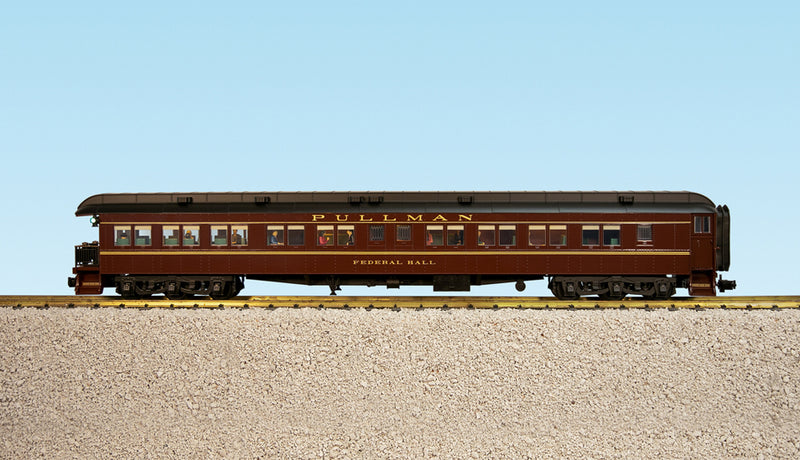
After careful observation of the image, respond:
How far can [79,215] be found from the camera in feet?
68.3

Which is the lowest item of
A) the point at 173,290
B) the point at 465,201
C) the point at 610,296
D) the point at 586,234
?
the point at 610,296

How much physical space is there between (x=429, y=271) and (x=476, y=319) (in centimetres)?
394

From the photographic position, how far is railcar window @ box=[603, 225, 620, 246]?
19531 mm

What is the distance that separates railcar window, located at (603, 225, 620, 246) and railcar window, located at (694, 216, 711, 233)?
2.52m

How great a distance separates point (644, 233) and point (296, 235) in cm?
1056

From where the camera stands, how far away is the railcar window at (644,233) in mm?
19594

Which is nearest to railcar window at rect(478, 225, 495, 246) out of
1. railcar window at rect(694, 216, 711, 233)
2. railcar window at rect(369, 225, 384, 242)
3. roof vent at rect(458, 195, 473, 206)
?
roof vent at rect(458, 195, 473, 206)

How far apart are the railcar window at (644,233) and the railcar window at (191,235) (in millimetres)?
13425

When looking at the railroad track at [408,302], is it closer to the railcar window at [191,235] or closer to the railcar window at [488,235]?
the railcar window at [488,235]

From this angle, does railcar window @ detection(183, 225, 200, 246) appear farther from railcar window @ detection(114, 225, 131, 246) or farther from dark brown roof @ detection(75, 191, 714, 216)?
railcar window @ detection(114, 225, 131, 246)

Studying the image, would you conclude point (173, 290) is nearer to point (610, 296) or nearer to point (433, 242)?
point (433, 242)

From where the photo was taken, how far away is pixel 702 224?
65.3 ft

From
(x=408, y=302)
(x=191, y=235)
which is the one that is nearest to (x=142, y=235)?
(x=191, y=235)

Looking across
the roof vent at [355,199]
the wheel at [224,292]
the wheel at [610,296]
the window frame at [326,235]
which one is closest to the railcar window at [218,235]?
the wheel at [224,292]
